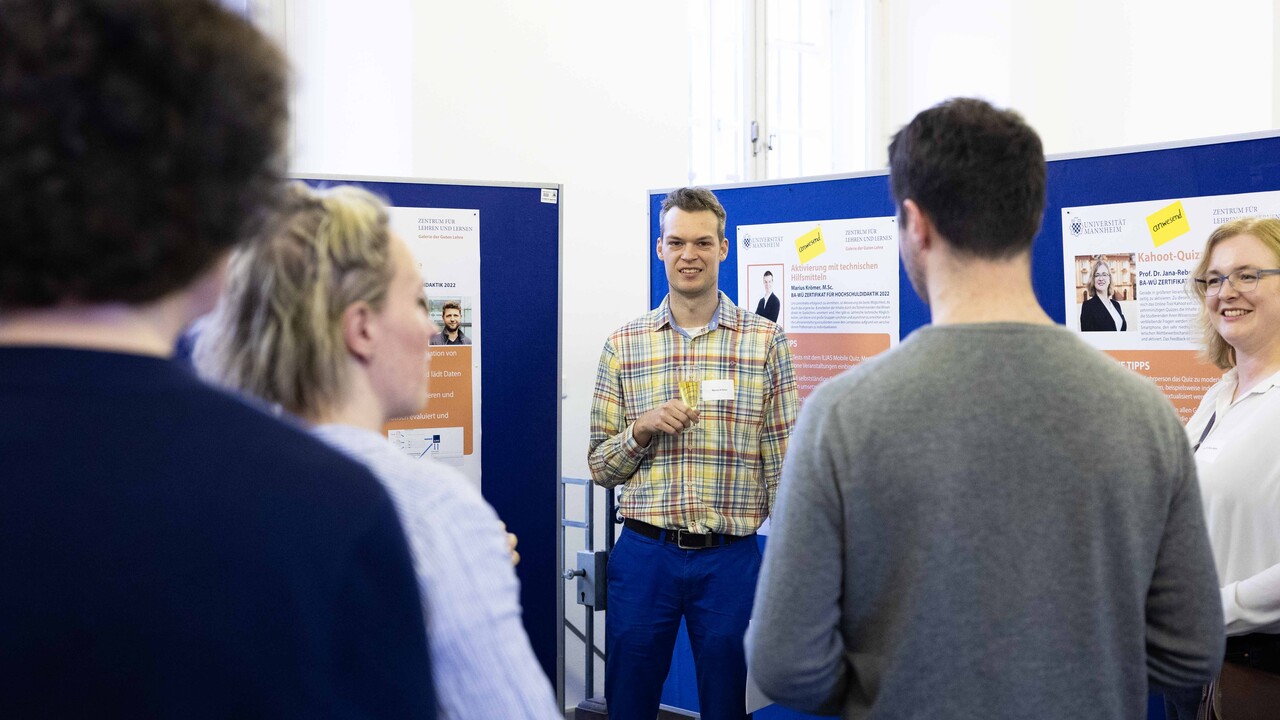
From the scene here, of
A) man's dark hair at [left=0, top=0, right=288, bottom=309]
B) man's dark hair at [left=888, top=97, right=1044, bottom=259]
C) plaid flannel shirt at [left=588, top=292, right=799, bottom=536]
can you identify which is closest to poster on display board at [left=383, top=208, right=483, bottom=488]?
plaid flannel shirt at [left=588, top=292, right=799, bottom=536]

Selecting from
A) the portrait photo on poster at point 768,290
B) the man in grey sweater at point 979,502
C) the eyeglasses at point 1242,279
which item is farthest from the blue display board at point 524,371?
the man in grey sweater at point 979,502

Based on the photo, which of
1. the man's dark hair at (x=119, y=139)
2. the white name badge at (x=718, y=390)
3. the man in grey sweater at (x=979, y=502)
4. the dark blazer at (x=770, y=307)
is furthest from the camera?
the dark blazer at (x=770, y=307)

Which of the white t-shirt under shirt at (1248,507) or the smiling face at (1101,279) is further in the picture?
the smiling face at (1101,279)

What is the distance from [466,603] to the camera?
889 mm

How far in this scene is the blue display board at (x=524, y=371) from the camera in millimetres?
3305

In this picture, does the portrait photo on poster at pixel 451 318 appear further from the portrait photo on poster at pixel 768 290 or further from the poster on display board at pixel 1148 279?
the poster on display board at pixel 1148 279

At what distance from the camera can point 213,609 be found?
2.00ft

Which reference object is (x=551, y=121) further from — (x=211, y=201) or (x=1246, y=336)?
(x=211, y=201)

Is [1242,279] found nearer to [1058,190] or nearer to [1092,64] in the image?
[1058,190]

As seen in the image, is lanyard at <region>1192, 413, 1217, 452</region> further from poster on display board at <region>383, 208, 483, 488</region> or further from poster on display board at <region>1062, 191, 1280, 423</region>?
poster on display board at <region>383, 208, 483, 488</region>

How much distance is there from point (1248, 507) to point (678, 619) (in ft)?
5.16

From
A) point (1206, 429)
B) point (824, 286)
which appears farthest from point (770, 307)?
point (1206, 429)

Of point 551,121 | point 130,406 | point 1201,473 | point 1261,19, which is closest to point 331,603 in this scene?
point 130,406

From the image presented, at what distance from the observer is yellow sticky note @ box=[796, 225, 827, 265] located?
11.7 ft
